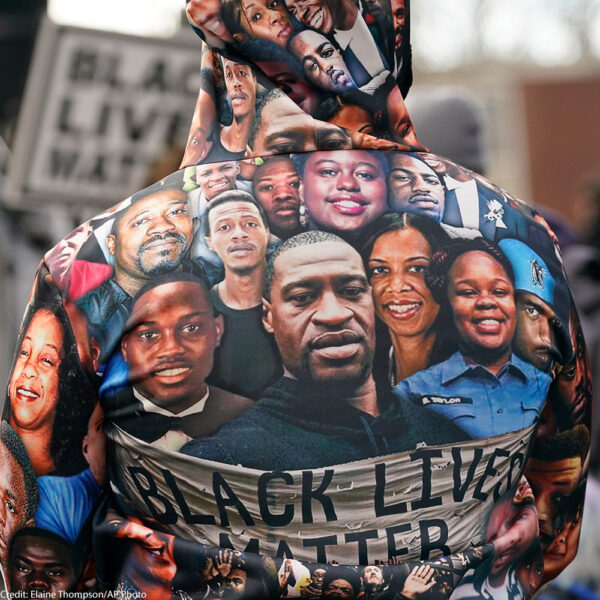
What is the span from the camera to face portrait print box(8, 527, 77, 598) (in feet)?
8.33

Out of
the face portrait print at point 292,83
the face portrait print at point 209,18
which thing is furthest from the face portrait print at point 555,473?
the face portrait print at point 209,18

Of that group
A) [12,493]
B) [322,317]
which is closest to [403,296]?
[322,317]

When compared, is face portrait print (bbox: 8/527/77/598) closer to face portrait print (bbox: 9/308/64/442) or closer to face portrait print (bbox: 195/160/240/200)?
face portrait print (bbox: 9/308/64/442)

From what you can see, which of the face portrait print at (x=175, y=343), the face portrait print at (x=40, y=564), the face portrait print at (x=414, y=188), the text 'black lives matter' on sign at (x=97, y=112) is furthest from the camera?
the text 'black lives matter' on sign at (x=97, y=112)

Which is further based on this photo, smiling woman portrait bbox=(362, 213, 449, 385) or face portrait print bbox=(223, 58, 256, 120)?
face portrait print bbox=(223, 58, 256, 120)

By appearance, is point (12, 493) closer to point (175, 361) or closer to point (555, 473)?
point (175, 361)

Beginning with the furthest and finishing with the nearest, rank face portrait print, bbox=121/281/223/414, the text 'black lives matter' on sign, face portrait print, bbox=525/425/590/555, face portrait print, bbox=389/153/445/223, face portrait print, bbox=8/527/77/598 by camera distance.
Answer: the text 'black lives matter' on sign < face portrait print, bbox=525/425/590/555 < face portrait print, bbox=8/527/77/598 < face portrait print, bbox=389/153/445/223 < face portrait print, bbox=121/281/223/414

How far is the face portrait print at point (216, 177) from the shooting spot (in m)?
2.37

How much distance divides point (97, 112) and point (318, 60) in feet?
8.47

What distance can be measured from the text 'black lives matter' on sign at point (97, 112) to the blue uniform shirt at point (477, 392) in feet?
9.17

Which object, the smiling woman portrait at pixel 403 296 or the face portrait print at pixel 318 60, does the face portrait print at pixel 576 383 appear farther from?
the face portrait print at pixel 318 60

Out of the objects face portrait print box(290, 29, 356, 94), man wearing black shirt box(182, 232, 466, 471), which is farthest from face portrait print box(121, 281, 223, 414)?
face portrait print box(290, 29, 356, 94)

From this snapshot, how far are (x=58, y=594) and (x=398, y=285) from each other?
967mm

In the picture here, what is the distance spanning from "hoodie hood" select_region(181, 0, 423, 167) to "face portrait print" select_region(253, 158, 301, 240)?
0.13ft
